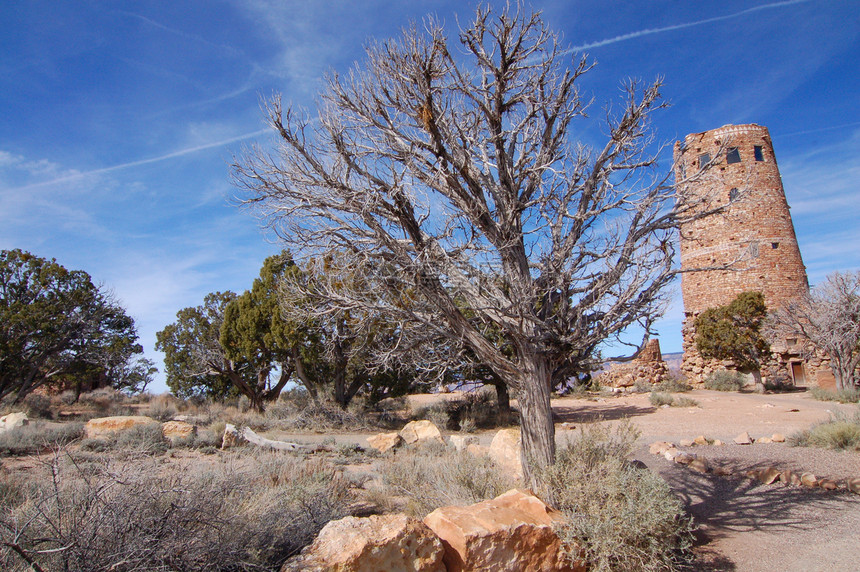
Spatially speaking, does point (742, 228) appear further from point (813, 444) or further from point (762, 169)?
point (813, 444)

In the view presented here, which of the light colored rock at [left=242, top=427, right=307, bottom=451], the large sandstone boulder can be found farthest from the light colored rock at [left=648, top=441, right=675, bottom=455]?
the large sandstone boulder

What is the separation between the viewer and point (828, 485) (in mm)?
7527

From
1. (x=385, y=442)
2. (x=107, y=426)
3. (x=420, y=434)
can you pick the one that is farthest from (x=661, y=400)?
(x=107, y=426)

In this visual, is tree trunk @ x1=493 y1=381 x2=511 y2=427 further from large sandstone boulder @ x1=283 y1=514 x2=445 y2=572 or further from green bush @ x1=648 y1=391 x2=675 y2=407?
large sandstone boulder @ x1=283 y1=514 x2=445 y2=572

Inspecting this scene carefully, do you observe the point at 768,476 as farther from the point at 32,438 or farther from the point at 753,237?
the point at 753,237

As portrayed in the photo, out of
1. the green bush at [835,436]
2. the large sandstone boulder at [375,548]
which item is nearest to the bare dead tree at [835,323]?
the green bush at [835,436]

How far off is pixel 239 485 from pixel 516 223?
4.28 meters

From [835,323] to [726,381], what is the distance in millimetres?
5856

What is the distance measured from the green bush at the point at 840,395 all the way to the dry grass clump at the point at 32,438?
81.2 ft

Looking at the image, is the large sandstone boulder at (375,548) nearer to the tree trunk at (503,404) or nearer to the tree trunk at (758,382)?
the tree trunk at (503,404)

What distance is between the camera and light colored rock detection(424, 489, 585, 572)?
4016 mm

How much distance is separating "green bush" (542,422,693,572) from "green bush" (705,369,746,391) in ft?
74.9

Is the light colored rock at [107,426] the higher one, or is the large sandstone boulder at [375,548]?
the light colored rock at [107,426]

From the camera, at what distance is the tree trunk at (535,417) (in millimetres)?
5832
